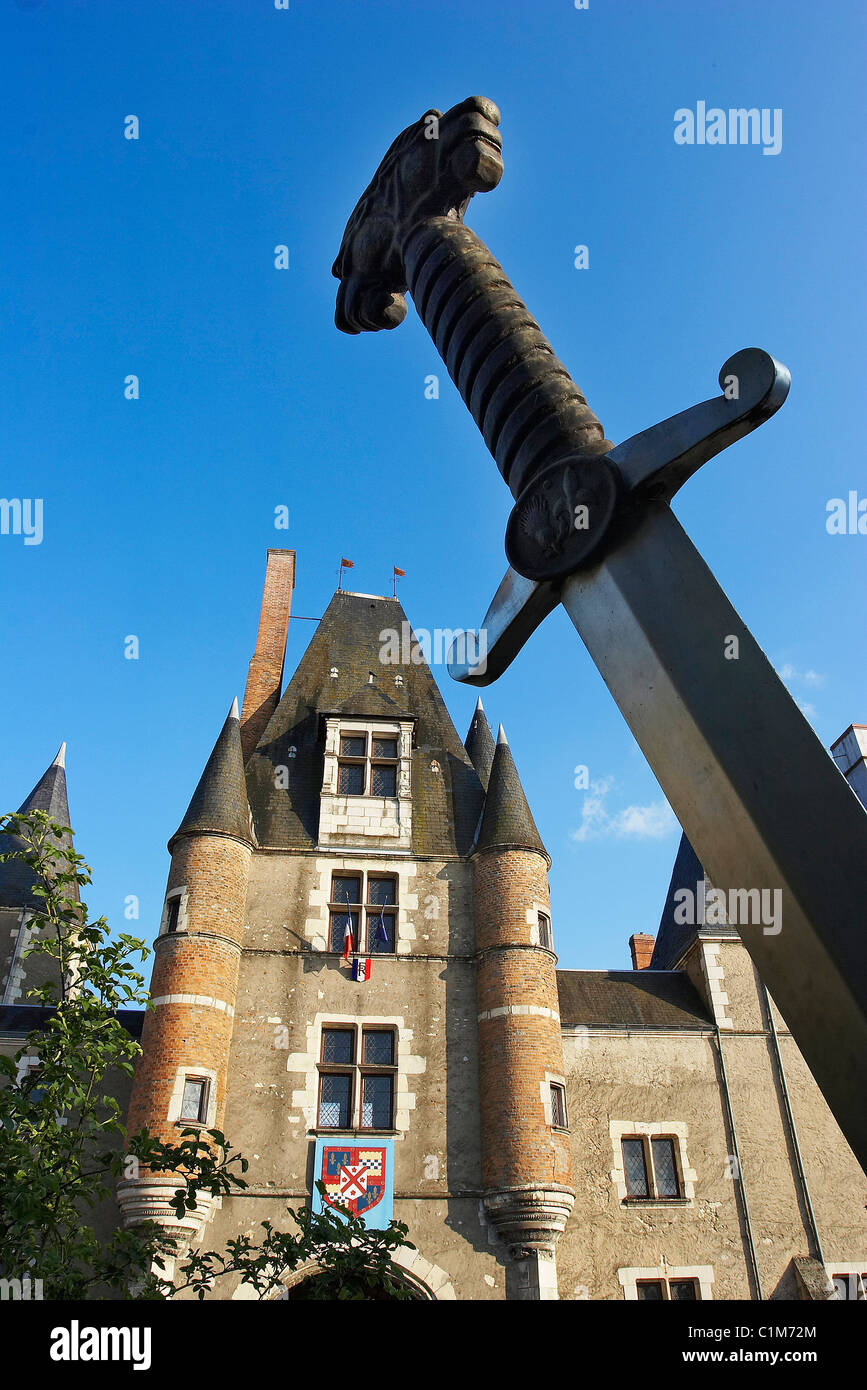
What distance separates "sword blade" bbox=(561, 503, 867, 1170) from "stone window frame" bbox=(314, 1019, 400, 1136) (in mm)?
14078

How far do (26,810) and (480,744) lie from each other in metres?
14.3

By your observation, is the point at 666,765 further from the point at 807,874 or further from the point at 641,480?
the point at 641,480

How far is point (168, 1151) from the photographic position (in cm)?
496

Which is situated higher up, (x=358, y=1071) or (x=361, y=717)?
(x=361, y=717)

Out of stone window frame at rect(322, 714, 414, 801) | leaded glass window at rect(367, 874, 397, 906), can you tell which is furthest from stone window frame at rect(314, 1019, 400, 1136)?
stone window frame at rect(322, 714, 414, 801)

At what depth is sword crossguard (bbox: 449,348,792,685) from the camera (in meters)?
2.64

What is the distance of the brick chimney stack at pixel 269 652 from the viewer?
2172cm

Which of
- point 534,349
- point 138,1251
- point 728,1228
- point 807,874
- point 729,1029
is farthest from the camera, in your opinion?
point 729,1029

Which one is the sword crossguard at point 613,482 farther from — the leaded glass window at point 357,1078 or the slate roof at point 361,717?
the slate roof at point 361,717

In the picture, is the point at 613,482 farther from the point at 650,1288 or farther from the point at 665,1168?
the point at 665,1168

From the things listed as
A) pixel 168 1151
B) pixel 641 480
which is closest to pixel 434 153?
pixel 641 480

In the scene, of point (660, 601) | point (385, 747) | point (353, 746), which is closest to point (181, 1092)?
point (353, 746)

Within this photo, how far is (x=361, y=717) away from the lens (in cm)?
1975
